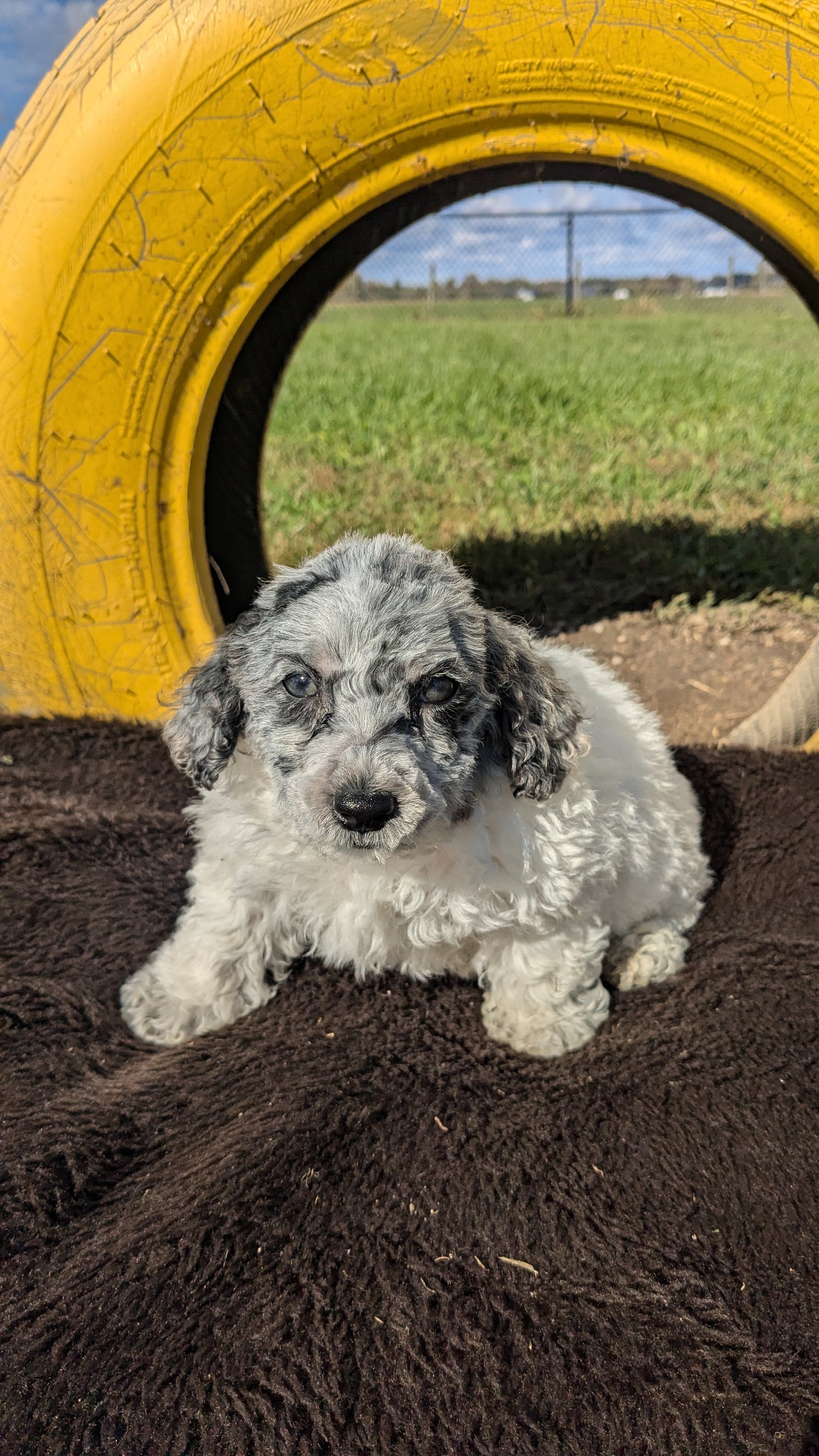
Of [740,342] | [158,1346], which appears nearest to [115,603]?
[158,1346]

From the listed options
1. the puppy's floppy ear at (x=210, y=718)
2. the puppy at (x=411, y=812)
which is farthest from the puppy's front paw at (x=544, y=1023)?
the puppy's floppy ear at (x=210, y=718)

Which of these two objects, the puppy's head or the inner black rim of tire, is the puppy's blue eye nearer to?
the puppy's head

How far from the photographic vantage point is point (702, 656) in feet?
17.0

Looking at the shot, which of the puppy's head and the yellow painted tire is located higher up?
the yellow painted tire

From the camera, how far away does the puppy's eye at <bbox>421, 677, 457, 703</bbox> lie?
95.7 inches

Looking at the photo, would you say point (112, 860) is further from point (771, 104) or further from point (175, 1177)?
point (771, 104)

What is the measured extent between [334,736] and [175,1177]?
1.19 m

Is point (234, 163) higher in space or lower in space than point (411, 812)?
higher

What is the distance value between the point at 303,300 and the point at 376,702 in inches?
88.1

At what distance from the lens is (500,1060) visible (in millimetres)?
2930

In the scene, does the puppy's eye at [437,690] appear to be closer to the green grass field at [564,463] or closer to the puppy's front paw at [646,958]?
the puppy's front paw at [646,958]

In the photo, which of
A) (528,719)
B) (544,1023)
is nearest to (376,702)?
(528,719)

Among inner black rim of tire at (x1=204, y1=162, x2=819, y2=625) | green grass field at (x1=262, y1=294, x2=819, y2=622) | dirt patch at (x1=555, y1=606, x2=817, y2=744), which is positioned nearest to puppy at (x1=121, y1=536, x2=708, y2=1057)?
inner black rim of tire at (x1=204, y1=162, x2=819, y2=625)

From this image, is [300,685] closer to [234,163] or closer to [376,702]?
[376,702]
